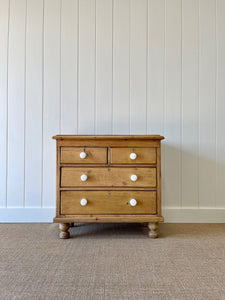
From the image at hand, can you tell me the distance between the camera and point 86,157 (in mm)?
1755

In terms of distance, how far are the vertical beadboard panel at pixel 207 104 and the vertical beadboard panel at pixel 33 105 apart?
58.3 inches

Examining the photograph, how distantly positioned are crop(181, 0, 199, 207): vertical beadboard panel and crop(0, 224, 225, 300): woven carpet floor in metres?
0.39

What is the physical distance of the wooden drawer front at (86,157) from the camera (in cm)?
175

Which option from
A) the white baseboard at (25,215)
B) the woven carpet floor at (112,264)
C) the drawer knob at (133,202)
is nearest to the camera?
the woven carpet floor at (112,264)

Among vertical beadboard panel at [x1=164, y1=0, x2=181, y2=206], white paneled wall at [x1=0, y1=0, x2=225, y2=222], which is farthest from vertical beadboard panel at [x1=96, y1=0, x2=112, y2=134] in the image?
vertical beadboard panel at [x1=164, y1=0, x2=181, y2=206]

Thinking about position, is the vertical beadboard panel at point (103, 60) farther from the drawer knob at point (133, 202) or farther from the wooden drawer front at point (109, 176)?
the drawer knob at point (133, 202)

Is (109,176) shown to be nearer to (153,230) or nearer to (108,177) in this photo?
(108,177)

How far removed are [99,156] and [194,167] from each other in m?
0.97

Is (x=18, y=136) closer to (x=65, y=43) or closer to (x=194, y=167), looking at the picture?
(x=65, y=43)

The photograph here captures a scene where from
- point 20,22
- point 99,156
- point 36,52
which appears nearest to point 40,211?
point 99,156

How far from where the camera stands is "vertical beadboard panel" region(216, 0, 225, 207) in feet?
7.22

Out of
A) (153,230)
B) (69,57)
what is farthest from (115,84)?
(153,230)

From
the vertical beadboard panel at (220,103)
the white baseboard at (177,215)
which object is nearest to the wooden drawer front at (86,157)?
the white baseboard at (177,215)

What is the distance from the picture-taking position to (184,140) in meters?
2.21
